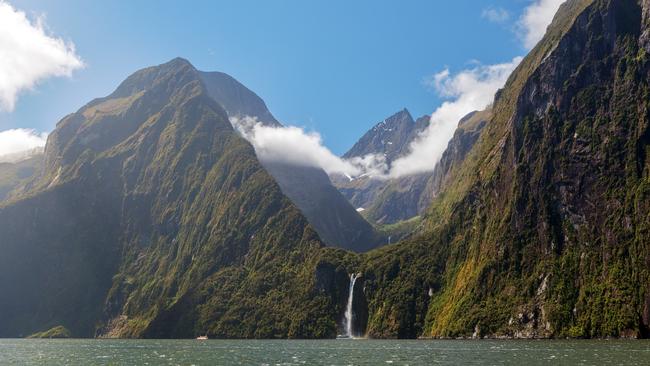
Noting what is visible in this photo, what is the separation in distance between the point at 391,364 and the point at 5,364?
65.2 metres

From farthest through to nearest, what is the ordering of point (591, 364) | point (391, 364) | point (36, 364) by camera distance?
point (36, 364) < point (391, 364) < point (591, 364)

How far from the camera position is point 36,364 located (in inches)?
4198

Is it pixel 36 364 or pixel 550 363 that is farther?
pixel 36 364

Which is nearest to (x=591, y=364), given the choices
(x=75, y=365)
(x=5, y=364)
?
(x=75, y=365)

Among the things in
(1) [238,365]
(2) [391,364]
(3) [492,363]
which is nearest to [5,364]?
(1) [238,365]

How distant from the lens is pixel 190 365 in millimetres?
99812

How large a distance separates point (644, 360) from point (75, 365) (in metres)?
89.0

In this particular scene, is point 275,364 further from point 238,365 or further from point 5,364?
point 5,364

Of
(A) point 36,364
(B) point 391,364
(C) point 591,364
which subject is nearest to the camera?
(C) point 591,364

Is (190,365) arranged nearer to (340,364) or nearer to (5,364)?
(340,364)

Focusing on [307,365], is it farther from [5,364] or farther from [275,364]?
[5,364]

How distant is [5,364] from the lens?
359 feet

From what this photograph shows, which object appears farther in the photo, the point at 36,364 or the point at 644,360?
the point at 36,364

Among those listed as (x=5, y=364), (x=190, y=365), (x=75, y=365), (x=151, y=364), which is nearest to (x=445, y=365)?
(x=190, y=365)
